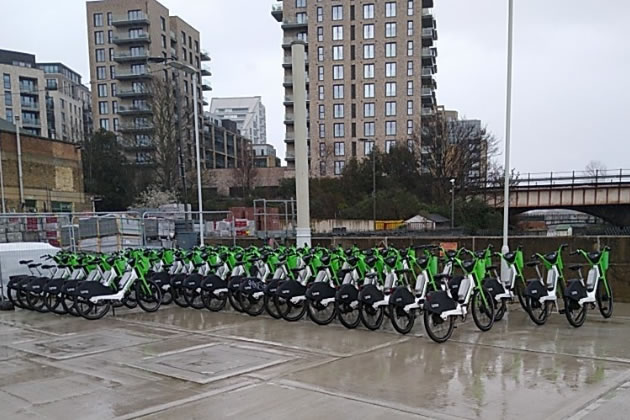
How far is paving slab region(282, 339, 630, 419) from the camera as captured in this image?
4273 millimetres

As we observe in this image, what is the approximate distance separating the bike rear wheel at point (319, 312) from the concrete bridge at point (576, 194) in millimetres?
28167

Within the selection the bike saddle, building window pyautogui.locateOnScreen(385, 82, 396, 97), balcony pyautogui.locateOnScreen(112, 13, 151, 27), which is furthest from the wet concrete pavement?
balcony pyautogui.locateOnScreen(112, 13, 151, 27)

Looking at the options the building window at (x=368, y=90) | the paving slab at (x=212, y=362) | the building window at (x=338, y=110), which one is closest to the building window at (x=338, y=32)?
the building window at (x=368, y=90)

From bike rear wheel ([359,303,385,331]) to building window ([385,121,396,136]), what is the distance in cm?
4700

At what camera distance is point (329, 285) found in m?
7.66

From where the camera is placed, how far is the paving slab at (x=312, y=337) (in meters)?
6.26

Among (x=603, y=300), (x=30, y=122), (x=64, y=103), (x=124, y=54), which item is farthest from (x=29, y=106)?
(x=603, y=300)

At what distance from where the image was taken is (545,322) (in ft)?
24.5

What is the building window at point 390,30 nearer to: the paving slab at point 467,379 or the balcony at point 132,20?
the balcony at point 132,20

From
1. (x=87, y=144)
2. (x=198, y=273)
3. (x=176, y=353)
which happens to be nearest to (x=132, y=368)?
(x=176, y=353)

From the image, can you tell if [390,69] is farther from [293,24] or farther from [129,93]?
[129,93]

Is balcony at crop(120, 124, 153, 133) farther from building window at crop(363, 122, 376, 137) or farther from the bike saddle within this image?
the bike saddle

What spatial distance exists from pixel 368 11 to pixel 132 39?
91.1ft

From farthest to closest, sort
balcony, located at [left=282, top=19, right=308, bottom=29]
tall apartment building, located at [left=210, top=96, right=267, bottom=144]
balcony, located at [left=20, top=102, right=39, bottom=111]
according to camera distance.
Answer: tall apartment building, located at [left=210, top=96, right=267, bottom=144]
balcony, located at [left=20, top=102, right=39, bottom=111]
balcony, located at [left=282, top=19, right=308, bottom=29]
